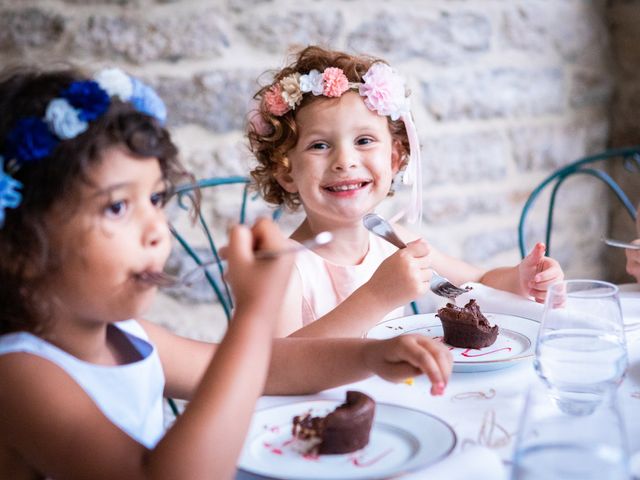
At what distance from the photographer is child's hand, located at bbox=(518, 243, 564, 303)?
4.71 ft

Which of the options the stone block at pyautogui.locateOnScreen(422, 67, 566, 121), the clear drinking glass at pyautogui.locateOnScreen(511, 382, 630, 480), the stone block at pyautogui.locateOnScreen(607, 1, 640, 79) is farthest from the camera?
the stone block at pyautogui.locateOnScreen(607, 1, 640, 79)

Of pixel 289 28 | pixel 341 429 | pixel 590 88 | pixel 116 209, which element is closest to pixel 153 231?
pixel 116 209

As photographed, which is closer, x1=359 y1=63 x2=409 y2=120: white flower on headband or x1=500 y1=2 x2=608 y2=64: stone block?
x1=359 y1=63 x2=409 y2=120: white flower on headband

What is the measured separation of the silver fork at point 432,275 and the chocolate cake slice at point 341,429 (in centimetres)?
55

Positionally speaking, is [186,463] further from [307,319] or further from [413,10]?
[413,10]

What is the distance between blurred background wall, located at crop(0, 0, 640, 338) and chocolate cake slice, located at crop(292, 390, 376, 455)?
144cm

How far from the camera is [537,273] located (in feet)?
4.82

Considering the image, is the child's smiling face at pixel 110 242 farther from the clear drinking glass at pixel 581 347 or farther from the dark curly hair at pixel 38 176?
the clear drinking glass at pixel 581 347

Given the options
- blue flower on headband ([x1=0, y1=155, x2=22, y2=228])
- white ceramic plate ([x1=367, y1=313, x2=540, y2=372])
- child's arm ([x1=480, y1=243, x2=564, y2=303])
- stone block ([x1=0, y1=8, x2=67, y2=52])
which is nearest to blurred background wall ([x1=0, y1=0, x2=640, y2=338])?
stone block ([x1=0, y1=8, x2=67, y2=52])

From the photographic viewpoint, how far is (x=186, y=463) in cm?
74

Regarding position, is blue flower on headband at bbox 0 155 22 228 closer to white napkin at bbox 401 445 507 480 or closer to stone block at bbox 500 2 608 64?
white napkin at bbox 401 445 507 480

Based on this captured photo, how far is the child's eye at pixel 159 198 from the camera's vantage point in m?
0.92

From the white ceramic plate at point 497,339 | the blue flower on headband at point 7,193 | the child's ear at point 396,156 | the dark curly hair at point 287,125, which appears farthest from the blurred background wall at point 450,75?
the blue flower on headband at point 7,193

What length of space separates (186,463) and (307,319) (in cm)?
87
